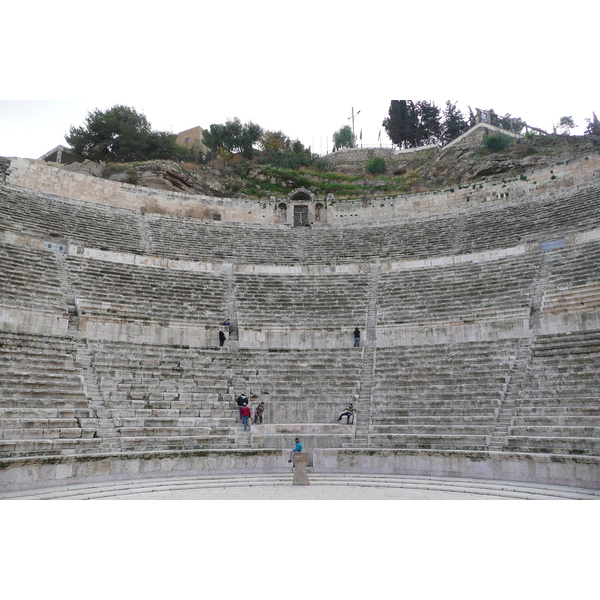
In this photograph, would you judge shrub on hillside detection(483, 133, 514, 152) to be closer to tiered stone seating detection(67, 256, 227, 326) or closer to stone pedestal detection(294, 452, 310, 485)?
tiered stone seating detection(67, 256, 227, 326)

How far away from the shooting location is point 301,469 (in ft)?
31.8

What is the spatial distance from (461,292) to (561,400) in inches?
255


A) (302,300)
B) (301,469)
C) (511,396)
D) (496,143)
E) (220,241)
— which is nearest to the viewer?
(301,469)

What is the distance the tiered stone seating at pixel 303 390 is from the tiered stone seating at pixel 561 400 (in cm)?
423

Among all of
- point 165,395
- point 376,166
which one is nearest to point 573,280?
point 165,395

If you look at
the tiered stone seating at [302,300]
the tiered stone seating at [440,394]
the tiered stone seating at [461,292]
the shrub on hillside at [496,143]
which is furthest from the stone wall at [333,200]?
the tiered stone seating at [440,394]

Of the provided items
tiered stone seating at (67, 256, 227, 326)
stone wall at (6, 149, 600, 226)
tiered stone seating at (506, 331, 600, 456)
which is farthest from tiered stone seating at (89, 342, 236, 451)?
stone wall at (6, 149, 600, 226)

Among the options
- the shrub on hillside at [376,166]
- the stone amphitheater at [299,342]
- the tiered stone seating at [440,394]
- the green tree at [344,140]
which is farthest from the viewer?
the green tree at [344,140]

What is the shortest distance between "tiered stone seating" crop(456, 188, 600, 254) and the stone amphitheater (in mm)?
104

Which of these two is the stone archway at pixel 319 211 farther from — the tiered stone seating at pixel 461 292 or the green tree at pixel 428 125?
the green tree at pixel 428 125

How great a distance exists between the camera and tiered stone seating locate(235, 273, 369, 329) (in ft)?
56.1

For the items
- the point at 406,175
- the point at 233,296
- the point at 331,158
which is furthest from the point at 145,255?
the point at 331,158

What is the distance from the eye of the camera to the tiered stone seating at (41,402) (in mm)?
10219

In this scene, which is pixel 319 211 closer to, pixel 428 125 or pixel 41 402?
pixel 41 402
